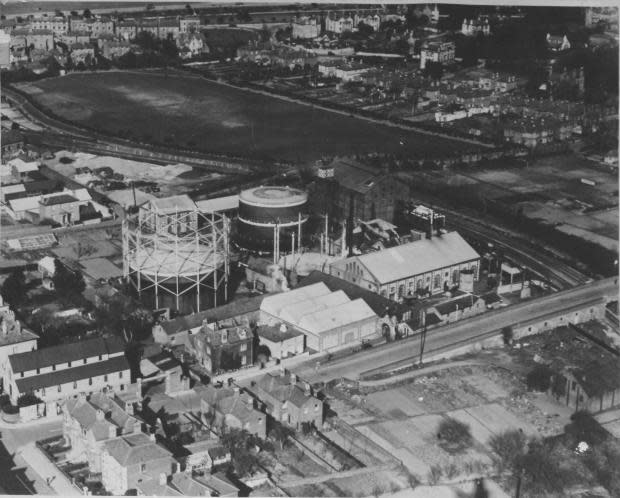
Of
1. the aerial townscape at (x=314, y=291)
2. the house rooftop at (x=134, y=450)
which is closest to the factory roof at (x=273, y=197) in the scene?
the aerial townscape at (x=314, y=291)

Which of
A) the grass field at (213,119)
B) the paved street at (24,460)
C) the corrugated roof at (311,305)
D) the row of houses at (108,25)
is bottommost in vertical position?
the paved street at (24,460)

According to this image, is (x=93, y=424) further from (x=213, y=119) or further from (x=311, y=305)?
(x=213, y=119)

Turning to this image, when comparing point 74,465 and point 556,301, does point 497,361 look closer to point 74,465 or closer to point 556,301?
point 556,301

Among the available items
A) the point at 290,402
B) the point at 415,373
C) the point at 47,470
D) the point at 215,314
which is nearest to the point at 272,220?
the point at 215,314

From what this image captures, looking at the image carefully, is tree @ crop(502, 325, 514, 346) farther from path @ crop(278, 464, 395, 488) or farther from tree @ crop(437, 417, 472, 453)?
path @ crop(278, 464, 395, 488)

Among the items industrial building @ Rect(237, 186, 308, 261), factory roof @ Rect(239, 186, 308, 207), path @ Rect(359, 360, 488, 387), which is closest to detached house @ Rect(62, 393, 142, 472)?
path @ Rect(359, 360, 488, 387)

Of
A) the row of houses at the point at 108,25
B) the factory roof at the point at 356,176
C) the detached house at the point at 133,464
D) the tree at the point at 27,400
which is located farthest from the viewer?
the row of houses at the point at 108,25

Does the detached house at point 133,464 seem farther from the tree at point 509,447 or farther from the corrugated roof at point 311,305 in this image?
the corrugated roof at point 311,305
